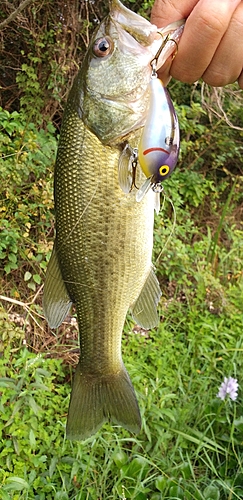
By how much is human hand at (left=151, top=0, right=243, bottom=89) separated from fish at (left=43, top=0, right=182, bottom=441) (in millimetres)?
52

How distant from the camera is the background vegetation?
2.61 m

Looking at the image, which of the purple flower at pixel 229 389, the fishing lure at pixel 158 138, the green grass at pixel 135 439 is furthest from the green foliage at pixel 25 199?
the fishing lure at pixel 158 138

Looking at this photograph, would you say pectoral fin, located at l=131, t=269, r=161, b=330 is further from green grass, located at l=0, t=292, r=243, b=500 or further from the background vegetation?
green grass, located at l=0, t=292, r=243, b=500

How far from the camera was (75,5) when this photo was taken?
4.25 meters

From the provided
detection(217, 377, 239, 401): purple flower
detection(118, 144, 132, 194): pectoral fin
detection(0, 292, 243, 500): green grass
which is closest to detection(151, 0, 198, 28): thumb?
Result: detection(118, 144, 132, 194): pectoral fin

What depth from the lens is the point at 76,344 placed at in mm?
3510

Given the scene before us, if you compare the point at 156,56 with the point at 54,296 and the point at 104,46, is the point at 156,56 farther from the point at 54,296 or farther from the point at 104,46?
the point at 54,296

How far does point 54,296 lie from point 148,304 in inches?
12.3

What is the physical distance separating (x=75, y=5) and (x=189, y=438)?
141 inches

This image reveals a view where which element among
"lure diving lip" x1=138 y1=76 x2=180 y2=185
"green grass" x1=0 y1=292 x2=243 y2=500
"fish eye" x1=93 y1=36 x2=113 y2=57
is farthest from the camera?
"green grass" x1=0 y1=292 x2=243 y2=500

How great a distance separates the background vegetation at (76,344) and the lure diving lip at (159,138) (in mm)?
330

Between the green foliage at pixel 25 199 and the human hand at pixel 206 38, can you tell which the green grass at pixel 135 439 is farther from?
the human hand at pixel 206 38

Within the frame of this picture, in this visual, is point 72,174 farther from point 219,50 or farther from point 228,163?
point 228,163

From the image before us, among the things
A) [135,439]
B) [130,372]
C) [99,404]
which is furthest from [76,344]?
[99,404]
